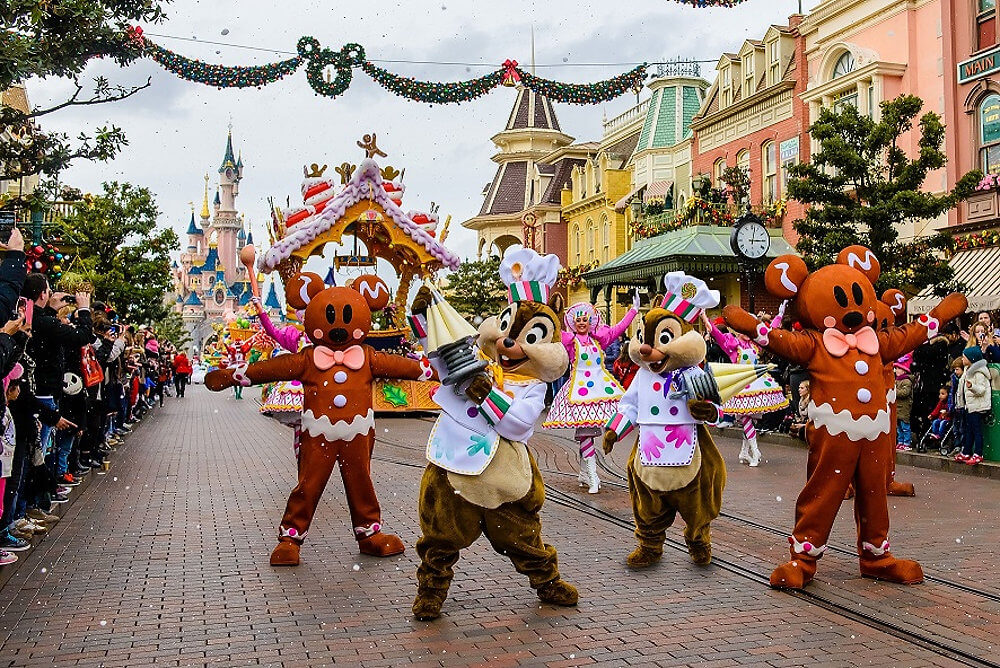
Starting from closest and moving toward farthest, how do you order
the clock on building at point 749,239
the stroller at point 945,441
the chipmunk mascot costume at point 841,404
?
the chipmunk mascot costume at point 841,404
the stroller at point 945,441
the clock on building at point 749,239

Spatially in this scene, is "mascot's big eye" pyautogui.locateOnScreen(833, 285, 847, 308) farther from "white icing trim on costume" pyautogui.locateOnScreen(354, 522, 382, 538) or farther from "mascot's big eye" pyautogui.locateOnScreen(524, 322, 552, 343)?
"white icing trim on costume" pyautogui.locateOnScreen(354, 522, 382, 538)

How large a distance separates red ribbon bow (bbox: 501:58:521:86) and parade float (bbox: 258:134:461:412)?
2.62 meters

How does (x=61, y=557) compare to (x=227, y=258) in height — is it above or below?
below

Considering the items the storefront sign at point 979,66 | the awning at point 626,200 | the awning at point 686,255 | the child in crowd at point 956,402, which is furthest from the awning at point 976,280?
the awning at point 626,200

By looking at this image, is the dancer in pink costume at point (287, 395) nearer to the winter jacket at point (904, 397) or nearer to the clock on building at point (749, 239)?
the winter jacket at point (904, 397)

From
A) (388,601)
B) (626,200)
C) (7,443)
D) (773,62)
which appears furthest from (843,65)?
(7,443)

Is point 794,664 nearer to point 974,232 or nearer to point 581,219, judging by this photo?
point 974,232

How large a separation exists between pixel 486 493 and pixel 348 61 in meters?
9.19

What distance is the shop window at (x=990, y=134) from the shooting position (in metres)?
17.7

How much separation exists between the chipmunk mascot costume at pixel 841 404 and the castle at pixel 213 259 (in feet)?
364

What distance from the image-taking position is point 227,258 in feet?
414

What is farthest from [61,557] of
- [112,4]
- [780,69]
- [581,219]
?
[581,219]

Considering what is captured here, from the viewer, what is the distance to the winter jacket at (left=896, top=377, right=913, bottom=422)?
1273cm

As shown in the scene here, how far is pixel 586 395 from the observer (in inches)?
378
